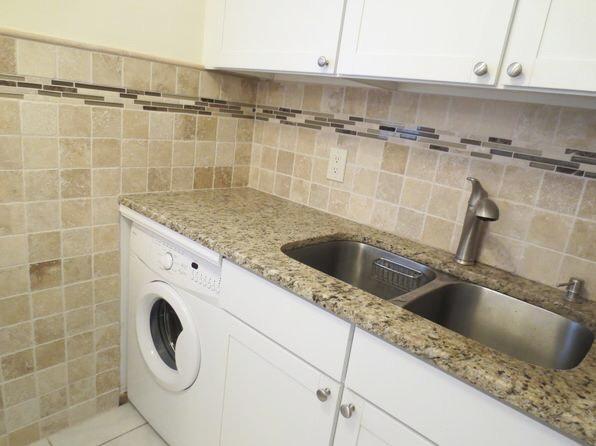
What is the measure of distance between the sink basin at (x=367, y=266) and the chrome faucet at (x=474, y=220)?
123 millimetres

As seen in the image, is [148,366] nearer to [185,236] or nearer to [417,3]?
[185,236]

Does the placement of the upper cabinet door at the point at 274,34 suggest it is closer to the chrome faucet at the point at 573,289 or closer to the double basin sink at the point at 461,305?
the double basin sink at the point at 461,305

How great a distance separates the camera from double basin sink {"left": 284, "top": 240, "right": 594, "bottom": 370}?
102 cm

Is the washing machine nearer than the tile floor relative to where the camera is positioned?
Yes

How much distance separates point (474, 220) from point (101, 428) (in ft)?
5.42

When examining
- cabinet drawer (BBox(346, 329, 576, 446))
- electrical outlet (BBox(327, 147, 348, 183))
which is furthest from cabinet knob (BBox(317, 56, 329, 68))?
cabinet drawer (BBox(346, 329, 576, 446))

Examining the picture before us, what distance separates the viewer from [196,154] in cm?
171

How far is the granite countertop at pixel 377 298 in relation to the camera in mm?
669

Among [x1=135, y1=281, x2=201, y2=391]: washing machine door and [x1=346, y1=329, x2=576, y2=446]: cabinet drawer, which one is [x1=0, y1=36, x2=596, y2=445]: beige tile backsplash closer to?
[x1=135, y1=281, x2=201, y2=391]: washing machine door

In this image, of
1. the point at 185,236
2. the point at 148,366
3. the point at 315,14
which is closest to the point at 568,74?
the point at 315,14

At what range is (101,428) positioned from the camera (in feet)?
5.35

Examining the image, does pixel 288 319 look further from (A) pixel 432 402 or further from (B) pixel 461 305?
(B) pixel 461 305

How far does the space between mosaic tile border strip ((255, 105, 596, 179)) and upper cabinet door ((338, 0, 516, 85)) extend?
1.20 feet

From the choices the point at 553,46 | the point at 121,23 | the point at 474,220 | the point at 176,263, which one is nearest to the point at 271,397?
the point at 176,263
